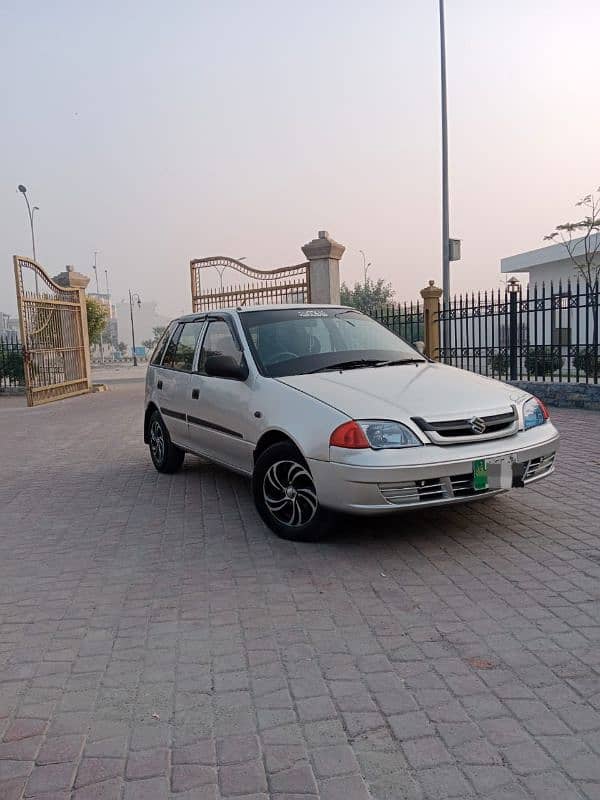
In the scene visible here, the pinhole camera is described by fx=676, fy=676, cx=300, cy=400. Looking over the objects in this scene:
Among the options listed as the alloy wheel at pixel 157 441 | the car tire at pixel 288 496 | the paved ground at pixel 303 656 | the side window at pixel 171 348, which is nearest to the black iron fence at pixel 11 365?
the alloy wheel at pixel 157 441

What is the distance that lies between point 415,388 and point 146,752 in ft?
9.87

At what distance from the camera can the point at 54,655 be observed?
3.30 m

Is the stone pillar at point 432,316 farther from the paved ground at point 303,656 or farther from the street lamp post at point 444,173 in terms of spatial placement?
the paved ground at point 303,656

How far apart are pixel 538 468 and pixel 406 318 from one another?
968 cm

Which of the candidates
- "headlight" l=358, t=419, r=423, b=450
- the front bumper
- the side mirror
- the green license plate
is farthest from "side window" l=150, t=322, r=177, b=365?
the green license plate

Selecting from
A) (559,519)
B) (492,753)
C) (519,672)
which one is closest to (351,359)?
(559,519)

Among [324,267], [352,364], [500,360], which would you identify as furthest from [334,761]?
[324,267]

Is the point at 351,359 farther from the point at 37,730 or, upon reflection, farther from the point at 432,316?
the point at 432,316

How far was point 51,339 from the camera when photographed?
16.9 m

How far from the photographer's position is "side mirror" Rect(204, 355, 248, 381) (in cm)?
539

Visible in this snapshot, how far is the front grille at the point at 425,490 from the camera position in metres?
4.21

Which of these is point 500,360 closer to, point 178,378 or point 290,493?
point 178,378

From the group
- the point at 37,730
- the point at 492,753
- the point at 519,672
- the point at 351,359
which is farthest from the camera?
the point at 351,359

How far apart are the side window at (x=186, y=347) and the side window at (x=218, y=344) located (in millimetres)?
233
